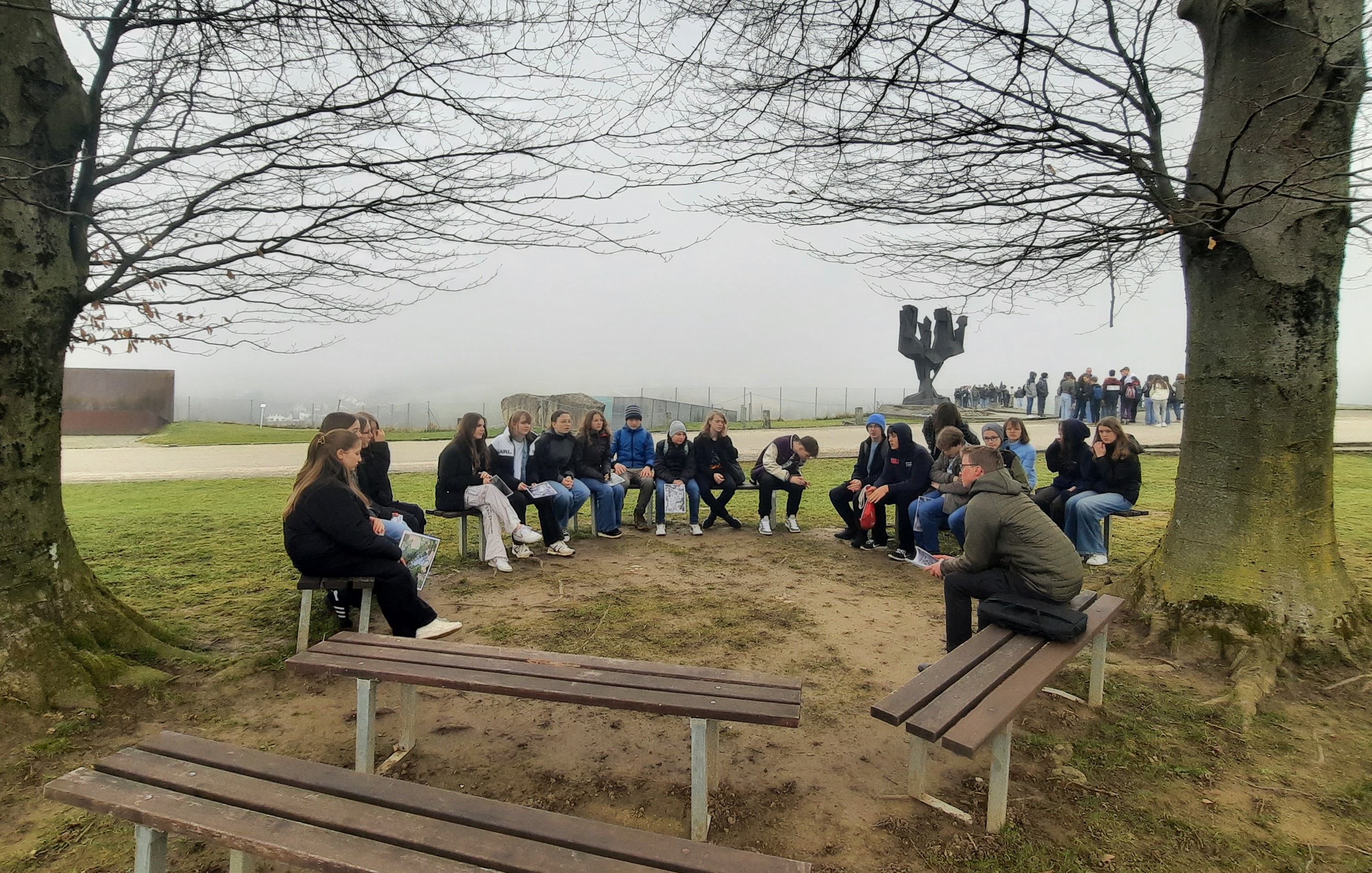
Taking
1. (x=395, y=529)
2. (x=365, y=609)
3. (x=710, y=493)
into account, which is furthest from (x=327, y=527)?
(x=710, y=493)

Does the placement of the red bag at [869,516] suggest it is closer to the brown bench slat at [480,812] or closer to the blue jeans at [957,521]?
the blue jeans at [957,521]

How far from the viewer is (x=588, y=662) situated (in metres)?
2.97

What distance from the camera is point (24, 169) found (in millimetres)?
3475

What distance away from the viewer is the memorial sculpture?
1075 inches

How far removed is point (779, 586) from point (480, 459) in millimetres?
2863

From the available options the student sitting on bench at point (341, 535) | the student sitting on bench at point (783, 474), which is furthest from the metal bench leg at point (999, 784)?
the student sitting on bench at point (783, 474)

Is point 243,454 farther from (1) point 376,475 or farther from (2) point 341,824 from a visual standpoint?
(2) point 341,824

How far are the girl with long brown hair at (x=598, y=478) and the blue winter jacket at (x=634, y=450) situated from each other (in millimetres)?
546

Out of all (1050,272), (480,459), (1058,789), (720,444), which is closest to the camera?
(1058,789)

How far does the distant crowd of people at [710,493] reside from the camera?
11.7 ft

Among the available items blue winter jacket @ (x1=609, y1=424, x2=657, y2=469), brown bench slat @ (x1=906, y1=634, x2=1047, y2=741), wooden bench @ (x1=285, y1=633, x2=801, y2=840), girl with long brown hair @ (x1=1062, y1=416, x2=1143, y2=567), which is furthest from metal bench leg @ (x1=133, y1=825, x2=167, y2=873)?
girl with long brown hair @ (x1=1062, y1=416, x2=1143, y2=567)

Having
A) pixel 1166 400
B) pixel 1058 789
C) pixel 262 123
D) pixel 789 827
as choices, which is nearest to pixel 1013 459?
pixel 1058 789

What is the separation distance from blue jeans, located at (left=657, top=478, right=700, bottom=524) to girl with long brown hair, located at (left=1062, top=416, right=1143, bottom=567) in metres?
3.59

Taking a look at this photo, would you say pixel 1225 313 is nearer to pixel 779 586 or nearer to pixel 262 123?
pixel 779 586
